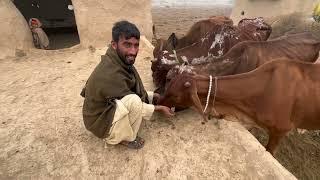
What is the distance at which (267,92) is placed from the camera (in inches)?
150

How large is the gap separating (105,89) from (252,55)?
2.31 metres

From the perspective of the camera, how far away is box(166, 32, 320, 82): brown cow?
14.6 feet

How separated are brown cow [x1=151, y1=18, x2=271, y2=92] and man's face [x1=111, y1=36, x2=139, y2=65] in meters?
1.59

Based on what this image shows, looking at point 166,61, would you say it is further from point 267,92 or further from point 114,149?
point 114,149

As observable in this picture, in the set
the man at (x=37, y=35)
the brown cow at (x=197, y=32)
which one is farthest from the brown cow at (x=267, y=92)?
the man at (x=37, y=35)

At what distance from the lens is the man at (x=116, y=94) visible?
3219mm

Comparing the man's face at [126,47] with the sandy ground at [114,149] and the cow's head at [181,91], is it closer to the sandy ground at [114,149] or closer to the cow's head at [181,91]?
the cow's head at [181,91]

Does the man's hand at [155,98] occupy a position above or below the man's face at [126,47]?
below

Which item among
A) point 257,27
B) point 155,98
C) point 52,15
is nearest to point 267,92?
point 155,98

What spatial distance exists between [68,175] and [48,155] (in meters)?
0.42

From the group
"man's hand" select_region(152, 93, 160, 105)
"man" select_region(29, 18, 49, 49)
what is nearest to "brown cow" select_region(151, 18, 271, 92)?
"man's hand" select_region(152, 93, 160, 105)

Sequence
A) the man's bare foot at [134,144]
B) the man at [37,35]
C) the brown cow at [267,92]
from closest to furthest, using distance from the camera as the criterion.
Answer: the man's bare foot at [134,144] → the brown cow at [267,92] → the man at [37,35]

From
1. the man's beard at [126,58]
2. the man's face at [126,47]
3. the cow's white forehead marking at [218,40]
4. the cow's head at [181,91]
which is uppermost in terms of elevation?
the man's face at [126,47]

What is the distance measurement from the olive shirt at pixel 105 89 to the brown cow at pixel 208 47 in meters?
1.47
